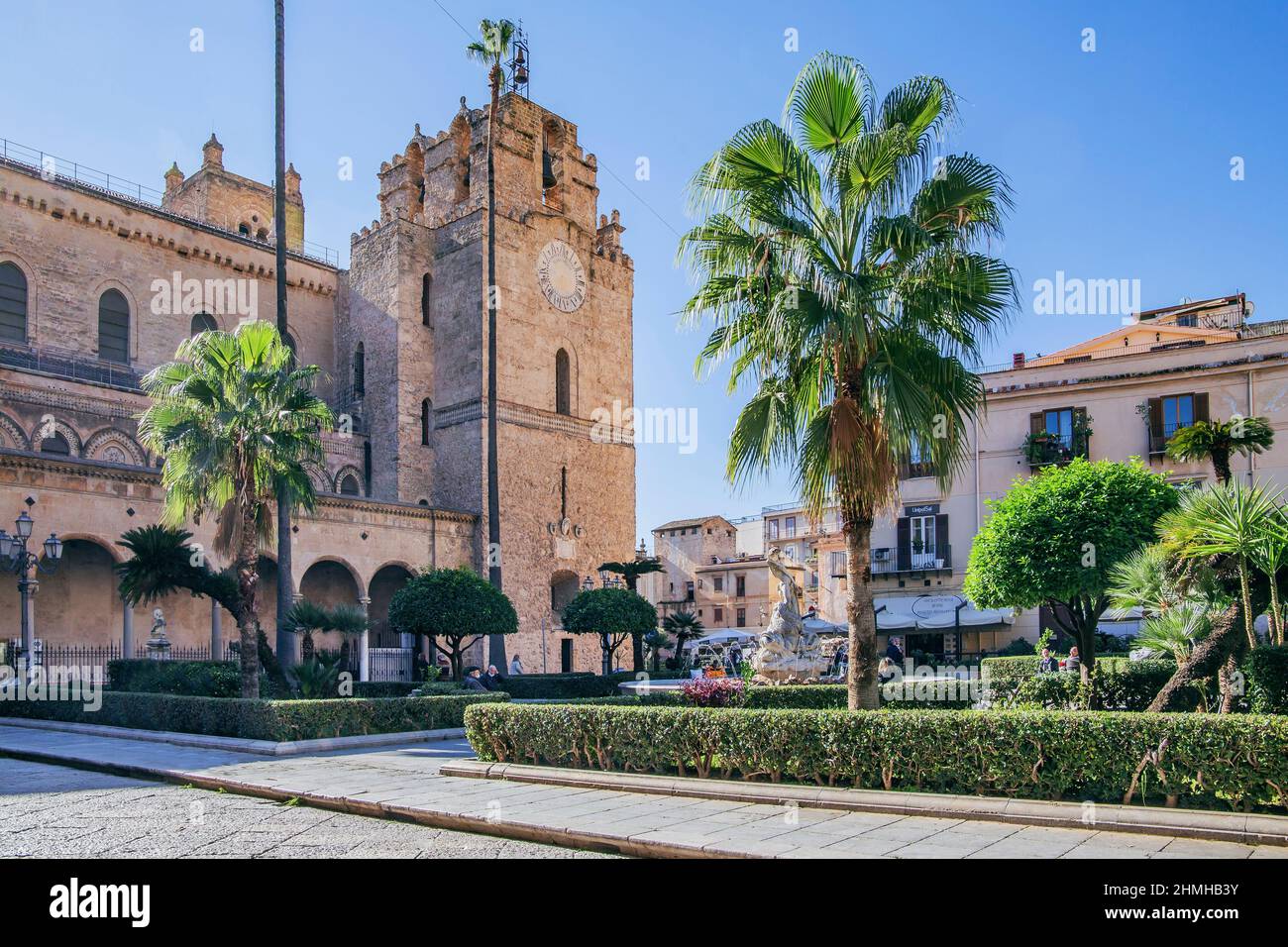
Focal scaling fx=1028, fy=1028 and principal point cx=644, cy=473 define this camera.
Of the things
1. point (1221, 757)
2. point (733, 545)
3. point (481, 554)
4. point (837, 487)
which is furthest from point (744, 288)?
point (733, 545)

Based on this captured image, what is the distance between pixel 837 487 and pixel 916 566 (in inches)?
957

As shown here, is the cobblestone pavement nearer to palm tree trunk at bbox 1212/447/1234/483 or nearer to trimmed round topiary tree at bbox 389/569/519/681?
palm tree trunk at bbox 1212/447/1234/483

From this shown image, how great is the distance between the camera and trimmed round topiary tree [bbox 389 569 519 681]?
78.0 ft

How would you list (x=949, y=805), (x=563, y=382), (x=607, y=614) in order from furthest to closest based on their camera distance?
(x=563, y=382) < (x=607, y=614) < (x=949, y=805)

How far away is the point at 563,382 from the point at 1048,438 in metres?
19.1

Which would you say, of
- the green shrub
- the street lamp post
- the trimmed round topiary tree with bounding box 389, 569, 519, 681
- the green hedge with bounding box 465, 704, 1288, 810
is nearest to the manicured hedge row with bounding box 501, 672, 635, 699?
the trimmed round topiary tree with bounding box 389, 569, 519, 681

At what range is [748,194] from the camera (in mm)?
11531

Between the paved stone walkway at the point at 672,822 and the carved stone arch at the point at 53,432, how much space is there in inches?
793

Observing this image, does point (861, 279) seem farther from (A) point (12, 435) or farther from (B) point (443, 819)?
(A) point (12, 435)

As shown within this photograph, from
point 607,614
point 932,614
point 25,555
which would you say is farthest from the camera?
point 932,614

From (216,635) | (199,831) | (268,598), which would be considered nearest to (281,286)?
(216,635)

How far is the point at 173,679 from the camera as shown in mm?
19172

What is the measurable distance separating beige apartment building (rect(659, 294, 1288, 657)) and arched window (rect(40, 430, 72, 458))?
78.3 ft
